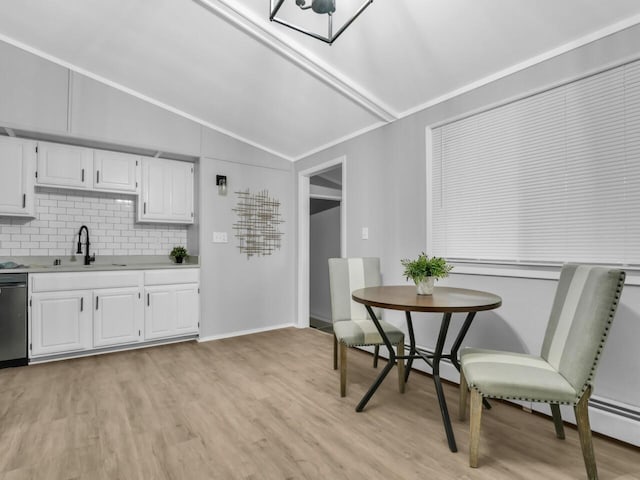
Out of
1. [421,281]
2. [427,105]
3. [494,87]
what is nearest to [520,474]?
[421,281]

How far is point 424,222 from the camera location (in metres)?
2.90

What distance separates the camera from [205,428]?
1.99 meters

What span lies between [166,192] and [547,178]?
12.2 feet

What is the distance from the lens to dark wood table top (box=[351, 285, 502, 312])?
68.2 inches

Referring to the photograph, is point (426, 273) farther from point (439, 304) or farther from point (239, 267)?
point (239, 267)

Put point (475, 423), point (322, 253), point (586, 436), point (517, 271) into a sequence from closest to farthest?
point (586, 436), point (475, 423), point (517, 271), point (322, 253)

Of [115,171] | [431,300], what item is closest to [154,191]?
[115,171]

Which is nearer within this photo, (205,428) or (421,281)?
(205,428)

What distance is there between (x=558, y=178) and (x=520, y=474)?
1.70 m

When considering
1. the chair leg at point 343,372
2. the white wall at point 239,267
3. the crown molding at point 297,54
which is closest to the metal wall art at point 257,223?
the white wall at point 239,267

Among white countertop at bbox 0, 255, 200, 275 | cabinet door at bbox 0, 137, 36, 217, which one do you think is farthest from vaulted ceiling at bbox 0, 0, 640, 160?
white countertop at bbox 0, 255, 200, 275

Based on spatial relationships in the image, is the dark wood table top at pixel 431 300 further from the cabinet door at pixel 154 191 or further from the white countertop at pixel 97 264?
the cabinet door at pixel 154 191

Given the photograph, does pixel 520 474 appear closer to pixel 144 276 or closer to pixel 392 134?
pixel 392 134

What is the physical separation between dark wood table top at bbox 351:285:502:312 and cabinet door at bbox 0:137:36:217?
3273 mm
